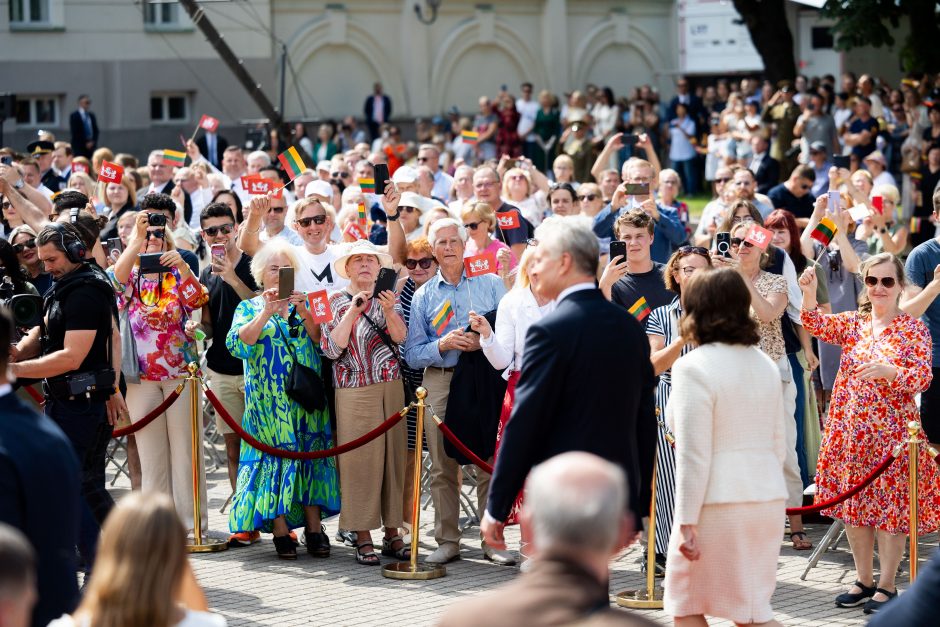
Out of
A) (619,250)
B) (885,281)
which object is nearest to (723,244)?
(619,250)

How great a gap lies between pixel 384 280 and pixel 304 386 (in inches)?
32.0

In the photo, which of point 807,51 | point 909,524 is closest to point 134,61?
point 807,51

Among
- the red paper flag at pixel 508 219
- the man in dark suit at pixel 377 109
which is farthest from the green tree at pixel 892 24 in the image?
the red paper flag at pixel 508 219

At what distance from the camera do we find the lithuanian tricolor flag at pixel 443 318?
354 inches

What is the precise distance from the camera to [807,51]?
34406 mm

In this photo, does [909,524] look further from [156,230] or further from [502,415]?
[156,230]

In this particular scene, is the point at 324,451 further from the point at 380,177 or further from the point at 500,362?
the point at 380,177

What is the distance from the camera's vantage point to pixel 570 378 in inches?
229

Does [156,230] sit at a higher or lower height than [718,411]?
higher

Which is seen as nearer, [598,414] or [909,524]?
[598,414]

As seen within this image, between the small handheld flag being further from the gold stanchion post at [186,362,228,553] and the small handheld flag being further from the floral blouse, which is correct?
the gold stanchion post at [186,362,228,553]

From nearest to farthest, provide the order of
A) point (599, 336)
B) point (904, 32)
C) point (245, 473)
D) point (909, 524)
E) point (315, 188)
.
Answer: point (599, 336)
point (909, 524)
point (245, 473)
point (315, 188)
point (904, 32)

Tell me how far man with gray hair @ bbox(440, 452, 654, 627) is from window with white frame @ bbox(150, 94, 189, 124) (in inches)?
1145

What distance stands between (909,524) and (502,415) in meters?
2.30
